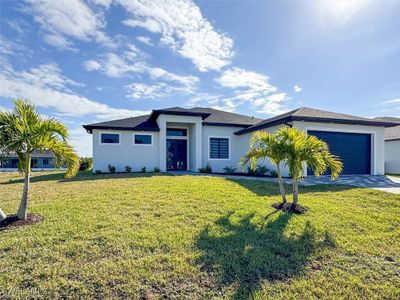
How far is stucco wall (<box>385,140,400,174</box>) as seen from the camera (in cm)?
2022

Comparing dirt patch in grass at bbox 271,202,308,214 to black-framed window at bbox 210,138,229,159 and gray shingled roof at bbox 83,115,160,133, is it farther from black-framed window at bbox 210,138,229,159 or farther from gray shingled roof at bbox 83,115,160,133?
gray shingled roof at bbox 83,115,160,133

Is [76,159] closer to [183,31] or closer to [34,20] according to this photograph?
[34,20]

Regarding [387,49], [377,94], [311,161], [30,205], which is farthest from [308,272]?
[377,94]

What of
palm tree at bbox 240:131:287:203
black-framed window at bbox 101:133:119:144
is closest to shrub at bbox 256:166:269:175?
palm tree at bbox 240:131:287:203

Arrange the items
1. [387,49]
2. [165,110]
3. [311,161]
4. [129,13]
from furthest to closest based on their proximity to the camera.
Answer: [165,110] < [387,49] < [129,13] < [311,161]

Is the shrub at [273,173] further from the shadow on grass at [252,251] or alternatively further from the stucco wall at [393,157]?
the stucco wall at [393,157]

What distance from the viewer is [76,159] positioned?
6301 millimetres

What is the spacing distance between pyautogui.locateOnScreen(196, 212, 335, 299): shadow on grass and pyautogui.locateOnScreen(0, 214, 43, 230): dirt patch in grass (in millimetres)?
4185

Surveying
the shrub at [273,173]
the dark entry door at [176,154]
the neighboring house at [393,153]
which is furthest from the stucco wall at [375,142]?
the dark entry door at [176,154]

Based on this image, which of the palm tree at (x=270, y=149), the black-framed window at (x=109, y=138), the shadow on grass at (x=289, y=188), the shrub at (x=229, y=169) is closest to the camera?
the palm tree at (x=270, y=149)

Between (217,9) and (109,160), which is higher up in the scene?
(217,9)

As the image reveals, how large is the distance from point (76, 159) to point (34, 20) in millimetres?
7412

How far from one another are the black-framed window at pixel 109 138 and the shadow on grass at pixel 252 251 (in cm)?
1334

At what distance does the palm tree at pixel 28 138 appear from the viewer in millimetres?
5441
